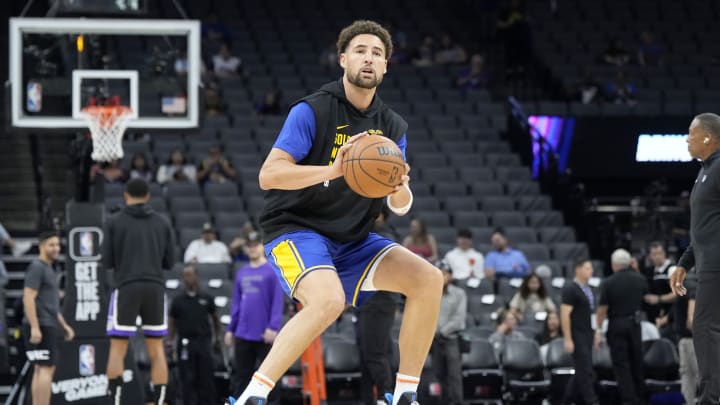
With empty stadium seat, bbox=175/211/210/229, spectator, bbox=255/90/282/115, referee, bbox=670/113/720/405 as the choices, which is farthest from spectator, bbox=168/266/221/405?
spectator, bbox=255/90/282/115

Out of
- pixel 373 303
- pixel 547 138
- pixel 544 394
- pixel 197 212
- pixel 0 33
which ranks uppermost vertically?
pixel 0 33

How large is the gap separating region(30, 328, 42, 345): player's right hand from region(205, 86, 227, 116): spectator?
8329 mm

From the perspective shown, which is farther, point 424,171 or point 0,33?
point 0,33

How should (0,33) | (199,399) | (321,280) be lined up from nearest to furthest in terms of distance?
(321,280), (199,399), (0,33)

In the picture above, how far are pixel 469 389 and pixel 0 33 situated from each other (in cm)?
1204

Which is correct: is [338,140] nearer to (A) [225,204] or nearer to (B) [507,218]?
(A) [225,204]

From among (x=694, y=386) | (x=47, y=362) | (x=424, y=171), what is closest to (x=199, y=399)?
(x=47, y=362)

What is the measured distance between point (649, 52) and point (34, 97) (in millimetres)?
12697

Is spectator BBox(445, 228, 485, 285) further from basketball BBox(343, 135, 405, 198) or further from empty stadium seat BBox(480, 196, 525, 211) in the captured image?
basketball BBox(343, 135, 405, 198)

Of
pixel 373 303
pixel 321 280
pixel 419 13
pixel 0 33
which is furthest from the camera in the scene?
pixel 419 13

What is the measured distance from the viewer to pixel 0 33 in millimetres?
20781

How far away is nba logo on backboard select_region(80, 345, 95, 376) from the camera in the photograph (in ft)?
36.9

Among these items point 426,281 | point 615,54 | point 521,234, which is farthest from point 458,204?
point 426,281

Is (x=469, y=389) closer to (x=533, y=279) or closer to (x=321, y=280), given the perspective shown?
(x=533, y=279)
